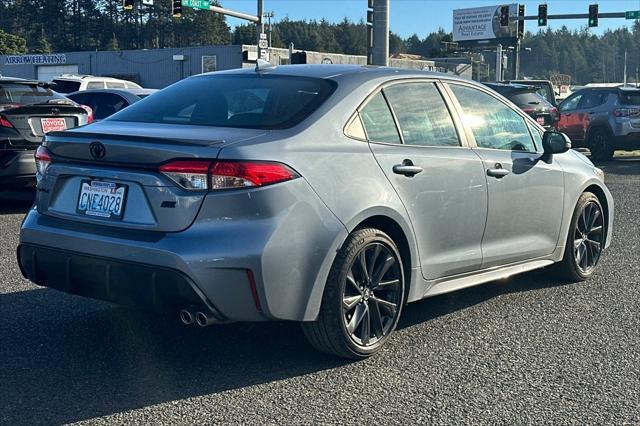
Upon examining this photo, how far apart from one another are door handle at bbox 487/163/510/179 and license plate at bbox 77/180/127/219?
7.69ft

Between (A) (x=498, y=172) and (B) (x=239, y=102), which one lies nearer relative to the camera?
(B) (x=239, y=102)

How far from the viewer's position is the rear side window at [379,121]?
4.57 m

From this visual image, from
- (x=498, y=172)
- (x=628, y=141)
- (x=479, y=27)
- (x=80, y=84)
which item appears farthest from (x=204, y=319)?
(x=479, y=27)

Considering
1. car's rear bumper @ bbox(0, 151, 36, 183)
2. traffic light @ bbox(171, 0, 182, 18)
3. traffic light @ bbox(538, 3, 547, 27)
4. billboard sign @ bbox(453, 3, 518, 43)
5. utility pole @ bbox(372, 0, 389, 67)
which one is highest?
billboard sign @ bbox(453, 3, 518, 43)

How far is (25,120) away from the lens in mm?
9062

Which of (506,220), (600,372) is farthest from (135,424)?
(506,220)

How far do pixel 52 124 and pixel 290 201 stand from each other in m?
6.19

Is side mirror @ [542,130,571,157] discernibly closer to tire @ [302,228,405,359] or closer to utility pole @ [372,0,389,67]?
tire @ [302,228,405,359]

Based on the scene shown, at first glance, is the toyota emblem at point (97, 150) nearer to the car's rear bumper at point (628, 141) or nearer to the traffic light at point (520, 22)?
the car's rear bumper at point (628, 141)

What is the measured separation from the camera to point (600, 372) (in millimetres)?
4305

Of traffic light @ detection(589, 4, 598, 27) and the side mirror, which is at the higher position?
traffic light @ detection(589, 4, 598, 27)

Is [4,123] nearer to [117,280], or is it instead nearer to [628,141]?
[117,280]

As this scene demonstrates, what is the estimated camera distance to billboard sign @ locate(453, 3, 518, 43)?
331ft

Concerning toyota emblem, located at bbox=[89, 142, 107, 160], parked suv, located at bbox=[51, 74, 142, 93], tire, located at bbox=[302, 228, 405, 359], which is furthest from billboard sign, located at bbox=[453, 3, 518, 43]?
toyota emblem, located at bbox=[89, 142, 107, 160]
